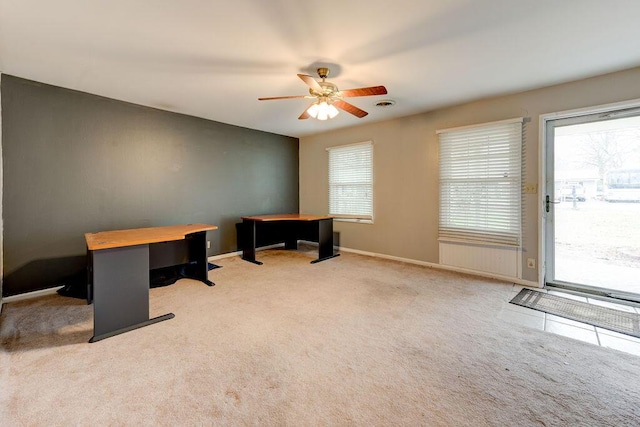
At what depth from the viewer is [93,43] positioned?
232 centimetres

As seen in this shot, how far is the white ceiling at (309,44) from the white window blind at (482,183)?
584mm

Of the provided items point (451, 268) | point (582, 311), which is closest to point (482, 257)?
point (451, 268)

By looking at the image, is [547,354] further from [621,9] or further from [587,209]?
[621,9]

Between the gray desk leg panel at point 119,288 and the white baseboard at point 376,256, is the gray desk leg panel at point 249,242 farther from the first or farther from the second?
the gray desk leg panel at point 119,288

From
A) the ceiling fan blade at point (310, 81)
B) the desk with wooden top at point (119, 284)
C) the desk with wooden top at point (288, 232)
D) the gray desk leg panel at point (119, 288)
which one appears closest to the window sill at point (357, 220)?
the desk with wooden top at point (288, 232)

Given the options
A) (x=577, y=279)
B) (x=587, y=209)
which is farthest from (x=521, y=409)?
(x=587, y=209)

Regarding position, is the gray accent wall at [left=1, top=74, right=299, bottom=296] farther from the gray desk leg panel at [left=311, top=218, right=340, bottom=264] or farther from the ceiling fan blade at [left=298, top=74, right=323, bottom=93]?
the ceiling fan blade at [left=298, top=74, right=323, bottom=93]

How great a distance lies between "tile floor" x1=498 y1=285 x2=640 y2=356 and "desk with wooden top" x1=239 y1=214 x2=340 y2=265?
8.91 ft

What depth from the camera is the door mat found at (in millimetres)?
2385

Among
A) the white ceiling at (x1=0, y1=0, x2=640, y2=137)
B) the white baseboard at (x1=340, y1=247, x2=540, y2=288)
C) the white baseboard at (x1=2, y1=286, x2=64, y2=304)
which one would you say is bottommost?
the white baseboard at (x1=2, y1=286, x2=64, y2=304)

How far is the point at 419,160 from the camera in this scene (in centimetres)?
433

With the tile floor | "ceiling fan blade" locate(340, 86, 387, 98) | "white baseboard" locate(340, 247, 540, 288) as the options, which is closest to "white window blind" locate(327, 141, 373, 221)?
"white baseboard" locate(340, 247, 540, 288)

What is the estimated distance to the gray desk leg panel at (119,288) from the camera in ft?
7.29

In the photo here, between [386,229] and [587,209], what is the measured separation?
2.54 metres
